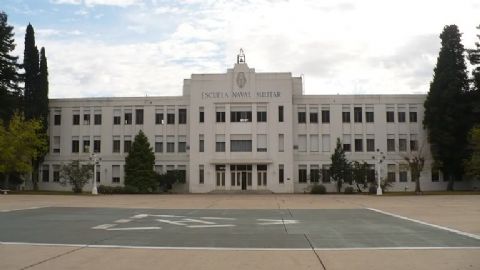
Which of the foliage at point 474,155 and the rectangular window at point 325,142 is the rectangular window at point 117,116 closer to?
the rectangular window at point 325,142

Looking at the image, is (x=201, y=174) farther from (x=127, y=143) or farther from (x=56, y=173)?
(x=56, y=173)

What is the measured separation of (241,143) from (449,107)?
24911 millimetres

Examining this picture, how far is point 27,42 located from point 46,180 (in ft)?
58.4

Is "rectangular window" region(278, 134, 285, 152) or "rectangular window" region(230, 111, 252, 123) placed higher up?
"rectangular window" region(230, 111, 252, 123)

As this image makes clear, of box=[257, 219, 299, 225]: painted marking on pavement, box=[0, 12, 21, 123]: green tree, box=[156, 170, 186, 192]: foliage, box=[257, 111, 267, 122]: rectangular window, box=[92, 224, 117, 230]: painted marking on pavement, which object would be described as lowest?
box=[257, 219, 299, 225]: painted marking on pavement

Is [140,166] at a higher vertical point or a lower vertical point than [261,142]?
lower

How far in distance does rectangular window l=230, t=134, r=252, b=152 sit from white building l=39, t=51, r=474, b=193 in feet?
0.41

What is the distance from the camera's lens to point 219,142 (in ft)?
227

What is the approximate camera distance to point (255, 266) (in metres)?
11.1

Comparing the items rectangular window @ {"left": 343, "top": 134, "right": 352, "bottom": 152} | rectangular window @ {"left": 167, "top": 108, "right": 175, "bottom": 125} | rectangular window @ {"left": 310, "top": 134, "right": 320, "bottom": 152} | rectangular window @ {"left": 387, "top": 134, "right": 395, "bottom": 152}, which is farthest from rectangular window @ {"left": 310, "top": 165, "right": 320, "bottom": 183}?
rectangular window @ {"left": 167, "top": 108, "right": 175, "bottom": 125}

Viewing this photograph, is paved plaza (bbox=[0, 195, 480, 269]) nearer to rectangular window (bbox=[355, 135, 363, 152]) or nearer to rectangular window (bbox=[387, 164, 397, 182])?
rectangular window (bbox=[387, 164, 397, 182])

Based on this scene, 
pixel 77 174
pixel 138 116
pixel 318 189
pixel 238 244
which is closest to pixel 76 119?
pixel 138 116

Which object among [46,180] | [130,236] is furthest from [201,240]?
[46,180]

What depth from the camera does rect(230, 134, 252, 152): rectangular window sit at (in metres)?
68.9
